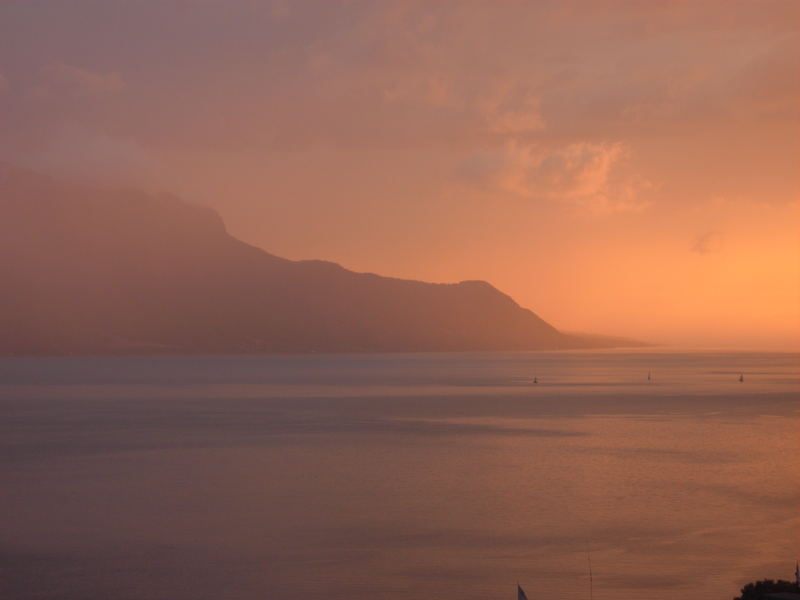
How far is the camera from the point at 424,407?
122 metres

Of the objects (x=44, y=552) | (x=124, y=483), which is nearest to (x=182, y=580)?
(x=44, y=552)

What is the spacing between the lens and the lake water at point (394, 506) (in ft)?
108

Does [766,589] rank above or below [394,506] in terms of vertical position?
below

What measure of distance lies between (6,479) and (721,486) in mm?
44936

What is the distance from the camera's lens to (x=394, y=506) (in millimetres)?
47094

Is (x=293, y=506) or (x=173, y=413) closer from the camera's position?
(x=293, y=506)

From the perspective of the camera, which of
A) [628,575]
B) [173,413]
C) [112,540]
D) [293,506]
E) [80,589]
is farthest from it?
[173,413]

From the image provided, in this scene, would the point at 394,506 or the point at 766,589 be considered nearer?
the point at 766,589

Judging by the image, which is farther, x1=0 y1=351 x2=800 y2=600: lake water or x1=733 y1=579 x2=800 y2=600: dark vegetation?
x1=0 y1=351 x2=800 y2=600: lake water

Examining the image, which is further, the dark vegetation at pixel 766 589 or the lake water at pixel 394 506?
the lake water at pixel 394 506

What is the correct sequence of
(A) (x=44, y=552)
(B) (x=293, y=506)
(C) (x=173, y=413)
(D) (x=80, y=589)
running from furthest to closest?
(C) (x=173, y=413)
(B) (x=293, y=506)
(A) (x=44, y=552)
(D) (x=80, y=589)

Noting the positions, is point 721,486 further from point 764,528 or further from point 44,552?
point 44,552

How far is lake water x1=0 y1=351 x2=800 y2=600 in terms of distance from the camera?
33.1m

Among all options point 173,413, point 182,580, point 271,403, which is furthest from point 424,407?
point 182,580
